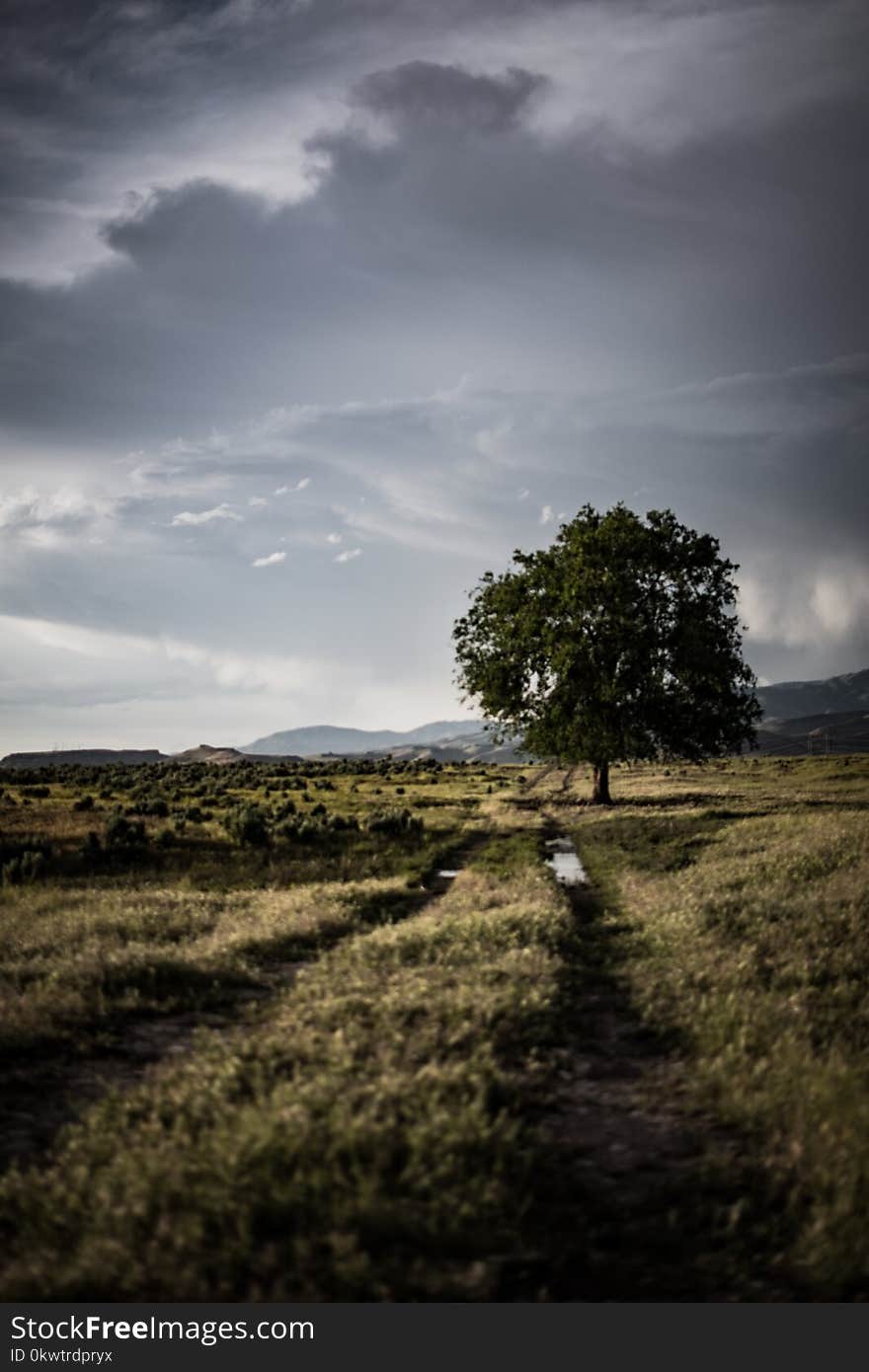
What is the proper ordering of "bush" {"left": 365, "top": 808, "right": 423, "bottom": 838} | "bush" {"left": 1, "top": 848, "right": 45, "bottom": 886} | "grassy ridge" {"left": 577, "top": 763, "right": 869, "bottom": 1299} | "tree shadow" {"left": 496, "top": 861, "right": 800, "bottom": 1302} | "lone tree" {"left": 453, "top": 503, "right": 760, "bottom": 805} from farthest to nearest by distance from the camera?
"lone tree" {"left": 453, "top": 503, "right": 760, "bottom": 805} → "bush" {"left": 365, "top": 808, "right": 423, "bottom": 838} → "bush" {"left": 1, "top": 848, "right": 45, "bottom": 886} → "grassy ridge" {"left": 577, "top": 763, "right": 869, "bottom": 1299} → "tree shadow" {"left": 496, "top": 861, "right": 800, "bottom": 1302}

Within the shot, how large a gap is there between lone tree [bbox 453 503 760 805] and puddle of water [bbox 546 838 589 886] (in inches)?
419

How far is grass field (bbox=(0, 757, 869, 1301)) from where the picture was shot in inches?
185

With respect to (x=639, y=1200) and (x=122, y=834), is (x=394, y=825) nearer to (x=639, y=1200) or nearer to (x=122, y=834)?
(x=122, y=834)

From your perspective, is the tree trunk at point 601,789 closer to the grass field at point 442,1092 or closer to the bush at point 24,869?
the grass field at point 442,1092

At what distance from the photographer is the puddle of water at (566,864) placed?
20266 mm

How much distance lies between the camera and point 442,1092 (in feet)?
21.5

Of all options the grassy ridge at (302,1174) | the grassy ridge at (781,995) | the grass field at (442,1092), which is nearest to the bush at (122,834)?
the grass field at (442,1092)

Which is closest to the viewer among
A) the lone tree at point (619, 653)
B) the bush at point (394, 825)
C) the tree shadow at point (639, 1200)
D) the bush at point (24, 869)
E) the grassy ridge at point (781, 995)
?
the tree shadow at point (639, 1200)

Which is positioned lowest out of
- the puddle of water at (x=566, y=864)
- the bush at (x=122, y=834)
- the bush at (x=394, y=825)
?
the puddle of water at (x=566, y=864)

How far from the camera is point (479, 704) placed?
4216cm

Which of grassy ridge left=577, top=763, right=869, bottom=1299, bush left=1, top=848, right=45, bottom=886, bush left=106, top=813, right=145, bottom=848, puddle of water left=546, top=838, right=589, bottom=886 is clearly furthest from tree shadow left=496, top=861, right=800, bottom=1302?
bush left=106, top=813, right=145, bottom=848

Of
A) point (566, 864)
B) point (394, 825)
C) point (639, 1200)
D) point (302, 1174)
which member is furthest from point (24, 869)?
point (639, 1200)

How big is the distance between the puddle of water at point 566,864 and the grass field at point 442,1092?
6.71 feet

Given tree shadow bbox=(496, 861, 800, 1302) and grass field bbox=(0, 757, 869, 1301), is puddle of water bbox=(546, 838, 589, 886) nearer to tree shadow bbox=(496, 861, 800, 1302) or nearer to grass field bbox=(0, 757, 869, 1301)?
grass field bbox=(0, 757, 869, 1301)
